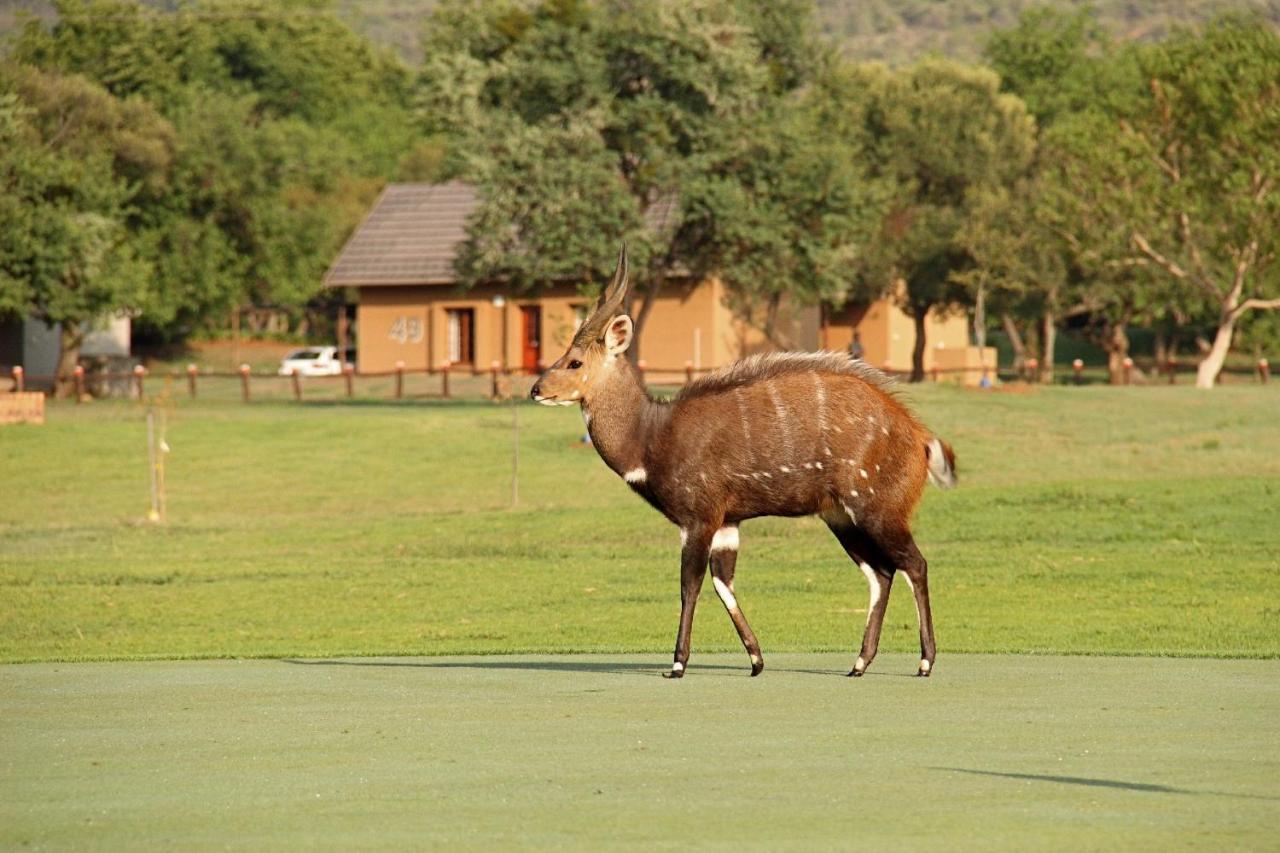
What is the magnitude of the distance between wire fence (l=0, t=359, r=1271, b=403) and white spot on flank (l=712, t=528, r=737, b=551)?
4873cm

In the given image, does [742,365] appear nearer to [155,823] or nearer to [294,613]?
[155,823]

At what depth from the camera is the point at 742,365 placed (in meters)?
15.0

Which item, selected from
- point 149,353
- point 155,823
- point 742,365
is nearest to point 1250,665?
point 742,365

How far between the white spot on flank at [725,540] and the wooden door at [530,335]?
2430 inches

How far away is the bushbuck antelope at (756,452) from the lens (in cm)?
1449

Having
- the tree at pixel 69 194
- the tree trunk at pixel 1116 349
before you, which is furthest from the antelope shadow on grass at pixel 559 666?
the tree trunk at pixel 1116 349

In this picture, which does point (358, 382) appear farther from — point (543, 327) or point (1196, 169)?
point (1196, 169)

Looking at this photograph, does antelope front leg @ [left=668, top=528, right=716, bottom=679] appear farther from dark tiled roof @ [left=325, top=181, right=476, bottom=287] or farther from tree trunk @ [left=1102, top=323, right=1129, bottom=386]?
tree trunk @ [left=1102, top=323, right=1129, bottom=386]

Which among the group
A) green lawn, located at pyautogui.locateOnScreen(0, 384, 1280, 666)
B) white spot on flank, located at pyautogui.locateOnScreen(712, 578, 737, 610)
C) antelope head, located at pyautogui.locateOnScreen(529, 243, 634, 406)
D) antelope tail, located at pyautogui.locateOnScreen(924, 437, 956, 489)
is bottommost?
green lawn, located at pyautogui.locateOnScreen(0, 384, 1280, 666)

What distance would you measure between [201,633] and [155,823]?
549 inches

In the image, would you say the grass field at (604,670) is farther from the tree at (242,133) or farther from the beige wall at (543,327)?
the tree at (242,133)

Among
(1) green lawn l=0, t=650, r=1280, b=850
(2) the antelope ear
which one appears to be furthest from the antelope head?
(1) green lawn l=0, t=650, r=1280, b=850

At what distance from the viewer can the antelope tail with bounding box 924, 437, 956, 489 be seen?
14906mm

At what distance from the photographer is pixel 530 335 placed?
7675 cm
